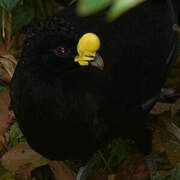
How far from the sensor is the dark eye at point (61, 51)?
59.8 inches

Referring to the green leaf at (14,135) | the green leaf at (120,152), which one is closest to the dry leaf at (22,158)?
the green leaf at (14,135)

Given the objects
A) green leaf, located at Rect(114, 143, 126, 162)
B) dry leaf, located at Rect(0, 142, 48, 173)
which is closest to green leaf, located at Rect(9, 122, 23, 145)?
dry leaf, located at Rect(0, 142, 48, 173)

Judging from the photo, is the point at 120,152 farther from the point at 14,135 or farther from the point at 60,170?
the point at 14,135

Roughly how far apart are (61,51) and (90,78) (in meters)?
0.21

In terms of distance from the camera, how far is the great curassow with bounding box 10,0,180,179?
153 cm

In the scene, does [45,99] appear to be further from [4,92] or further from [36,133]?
[4,92]

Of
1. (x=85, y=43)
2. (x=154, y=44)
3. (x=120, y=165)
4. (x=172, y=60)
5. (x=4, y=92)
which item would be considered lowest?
(x=120, y=165)

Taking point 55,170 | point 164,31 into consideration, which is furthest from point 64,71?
point 55,170

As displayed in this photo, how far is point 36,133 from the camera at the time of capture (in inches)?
64.9

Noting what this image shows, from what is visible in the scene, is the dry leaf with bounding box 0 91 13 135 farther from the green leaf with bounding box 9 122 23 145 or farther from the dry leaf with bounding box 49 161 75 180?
the dry leaf with bounding box 49 161 75 180

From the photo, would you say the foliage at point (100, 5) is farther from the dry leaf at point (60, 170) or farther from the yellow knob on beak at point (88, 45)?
the dry leaf at point (60, 170)

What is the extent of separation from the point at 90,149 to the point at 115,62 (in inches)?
13.5

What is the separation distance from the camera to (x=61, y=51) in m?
1.52

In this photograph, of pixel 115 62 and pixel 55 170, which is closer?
pixel 115 62
